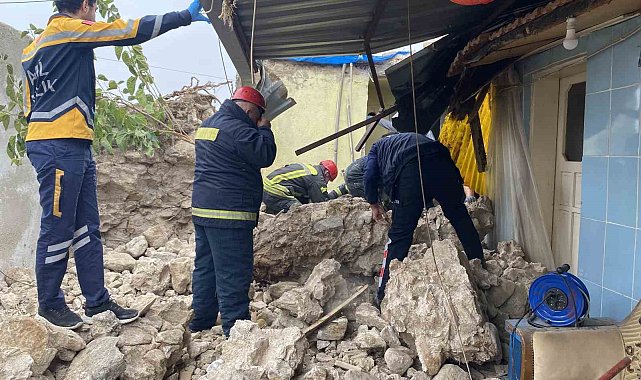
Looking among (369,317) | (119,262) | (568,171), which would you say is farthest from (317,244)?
(568,171)

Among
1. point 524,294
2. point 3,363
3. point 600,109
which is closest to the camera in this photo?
point 3,363

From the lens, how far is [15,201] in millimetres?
5000

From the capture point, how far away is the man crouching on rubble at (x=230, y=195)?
11.9ft

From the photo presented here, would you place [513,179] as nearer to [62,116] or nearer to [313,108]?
[62,116]

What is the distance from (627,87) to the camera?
9.40 ft

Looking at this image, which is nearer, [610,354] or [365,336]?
[610,354]

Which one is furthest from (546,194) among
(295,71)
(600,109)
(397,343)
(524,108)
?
(295,71)

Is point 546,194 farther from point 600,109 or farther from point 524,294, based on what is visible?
point 600,109

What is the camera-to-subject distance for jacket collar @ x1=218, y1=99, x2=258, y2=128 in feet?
12.2

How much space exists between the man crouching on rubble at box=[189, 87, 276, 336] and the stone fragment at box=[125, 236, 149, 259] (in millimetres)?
1929

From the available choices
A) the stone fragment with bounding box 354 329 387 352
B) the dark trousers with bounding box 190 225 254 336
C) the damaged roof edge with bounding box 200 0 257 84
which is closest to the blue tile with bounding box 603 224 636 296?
the stone fragment with bounding box 354 329 387 352

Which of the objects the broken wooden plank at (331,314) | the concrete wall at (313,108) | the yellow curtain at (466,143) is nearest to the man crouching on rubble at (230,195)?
the broken wooden plank at (331,314)

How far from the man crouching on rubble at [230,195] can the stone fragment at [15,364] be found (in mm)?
1280

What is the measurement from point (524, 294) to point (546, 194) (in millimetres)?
1161
